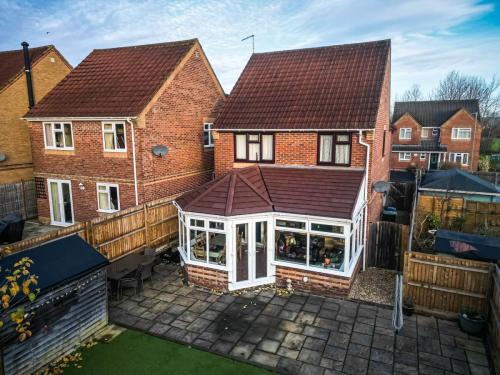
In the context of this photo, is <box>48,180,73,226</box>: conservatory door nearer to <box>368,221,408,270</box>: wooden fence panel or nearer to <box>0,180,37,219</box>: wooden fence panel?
<box>0,180,37,219</box>: wooden fence panel

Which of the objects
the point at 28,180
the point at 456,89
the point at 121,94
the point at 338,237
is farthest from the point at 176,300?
the point at 456,89

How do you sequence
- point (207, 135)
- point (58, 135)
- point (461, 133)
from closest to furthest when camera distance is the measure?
point (58, 135)
point (207, 135)
point (461, 133)

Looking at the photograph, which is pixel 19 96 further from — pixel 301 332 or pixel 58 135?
pixel 301 332

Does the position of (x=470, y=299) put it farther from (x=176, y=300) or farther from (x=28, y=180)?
(x=28, y=180)

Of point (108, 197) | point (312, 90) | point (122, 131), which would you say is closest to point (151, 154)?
point (122, 131)

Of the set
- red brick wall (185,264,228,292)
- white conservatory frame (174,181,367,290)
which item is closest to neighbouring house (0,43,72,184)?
white conservatory frame (174,181,367,290)

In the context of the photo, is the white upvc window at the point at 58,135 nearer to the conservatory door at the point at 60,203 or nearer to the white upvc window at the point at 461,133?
the conservatory door at the point at 60,203

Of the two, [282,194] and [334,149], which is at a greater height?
[334,149]
